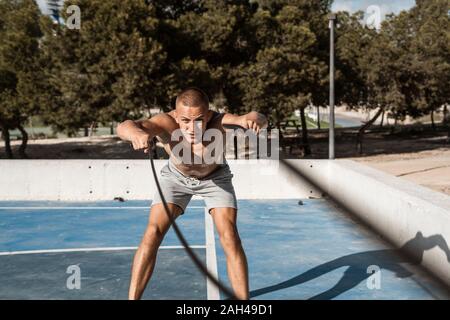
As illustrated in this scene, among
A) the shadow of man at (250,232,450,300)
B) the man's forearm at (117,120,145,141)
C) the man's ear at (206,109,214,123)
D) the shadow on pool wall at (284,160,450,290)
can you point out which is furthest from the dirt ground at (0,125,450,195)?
the man's forearm at (117,120,145,141)

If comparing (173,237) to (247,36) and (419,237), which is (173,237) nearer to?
(419,237)

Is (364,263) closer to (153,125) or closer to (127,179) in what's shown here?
(153,125)

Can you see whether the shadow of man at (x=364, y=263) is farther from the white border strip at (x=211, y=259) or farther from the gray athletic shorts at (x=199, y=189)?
the gray athletic shorts at (x=199, y=189)

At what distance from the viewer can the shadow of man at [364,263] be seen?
568 cm

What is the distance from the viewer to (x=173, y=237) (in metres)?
8.33

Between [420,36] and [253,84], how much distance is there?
11.8 meters

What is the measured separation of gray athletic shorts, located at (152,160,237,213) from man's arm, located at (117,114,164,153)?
0.52 meters

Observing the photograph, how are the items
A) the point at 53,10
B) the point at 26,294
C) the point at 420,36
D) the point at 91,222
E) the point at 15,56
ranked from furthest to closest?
1. the point at 420,36
2. the point at 15,56
3. the point at 53,10
4. the point at 91,222
5. the point at 26,294

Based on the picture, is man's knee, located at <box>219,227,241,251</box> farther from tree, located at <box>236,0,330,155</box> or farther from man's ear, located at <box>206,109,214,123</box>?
tree, located at <box>236,0,330,155</box>

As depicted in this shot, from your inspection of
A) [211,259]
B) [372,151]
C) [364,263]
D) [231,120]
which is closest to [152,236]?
[231,120]

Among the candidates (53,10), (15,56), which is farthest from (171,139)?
(15,56)

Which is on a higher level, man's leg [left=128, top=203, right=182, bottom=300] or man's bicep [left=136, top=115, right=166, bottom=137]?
man's bicep [left=136, top=115, right=166, bottom=137]

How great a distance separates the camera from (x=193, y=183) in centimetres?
461

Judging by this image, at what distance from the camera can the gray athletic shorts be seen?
456 cm
